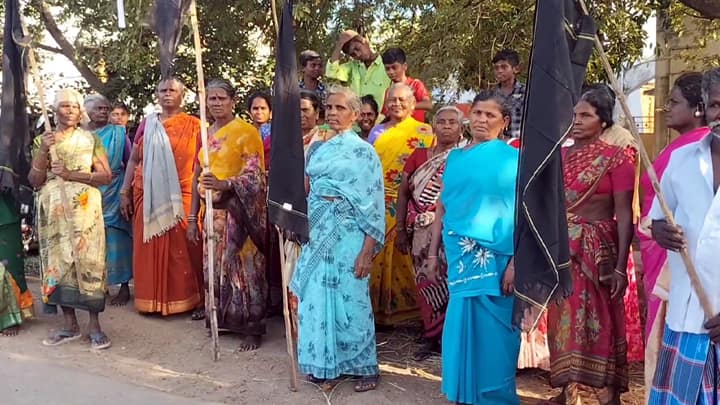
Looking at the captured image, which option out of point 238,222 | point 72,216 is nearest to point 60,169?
point 72,216

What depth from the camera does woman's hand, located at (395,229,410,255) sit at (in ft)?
17.5

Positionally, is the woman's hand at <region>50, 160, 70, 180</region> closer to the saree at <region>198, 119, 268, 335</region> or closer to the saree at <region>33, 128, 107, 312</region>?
the saree at <region>33, 128, 107, 312</region>

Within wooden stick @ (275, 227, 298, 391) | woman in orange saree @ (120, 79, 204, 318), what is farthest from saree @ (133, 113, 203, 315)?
wooden stick @ (275, 227, 298, 391)

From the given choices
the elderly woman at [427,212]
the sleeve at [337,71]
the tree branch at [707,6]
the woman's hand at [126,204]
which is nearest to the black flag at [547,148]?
the elderly woman at [427,212]

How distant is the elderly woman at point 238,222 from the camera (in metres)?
5.52

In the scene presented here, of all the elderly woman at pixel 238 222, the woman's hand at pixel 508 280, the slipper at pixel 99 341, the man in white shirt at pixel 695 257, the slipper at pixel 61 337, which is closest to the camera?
the man in white shirt at pixel 695 257

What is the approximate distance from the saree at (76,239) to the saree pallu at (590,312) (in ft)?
11.8

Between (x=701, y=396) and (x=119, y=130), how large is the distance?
581 centimetres

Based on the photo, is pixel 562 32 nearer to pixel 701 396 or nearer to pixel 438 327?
pixel 701 396

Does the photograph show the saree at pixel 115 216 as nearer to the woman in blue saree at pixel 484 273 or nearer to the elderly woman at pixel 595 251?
the woman in blue saree at pixel 484 273

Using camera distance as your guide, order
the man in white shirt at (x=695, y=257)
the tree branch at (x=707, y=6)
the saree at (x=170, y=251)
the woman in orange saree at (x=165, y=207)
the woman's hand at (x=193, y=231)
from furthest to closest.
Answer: the saree at (x=170, y=251)
the woman in orange saree at (x=165, y=207)
the woman's hand at (x=193, y=231)
the tree branch at (x=707, y=6)
the man in white shirt at (x=695, y=257)

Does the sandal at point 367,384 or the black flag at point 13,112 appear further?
the black flag at point 13,112

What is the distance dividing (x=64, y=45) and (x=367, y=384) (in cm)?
723

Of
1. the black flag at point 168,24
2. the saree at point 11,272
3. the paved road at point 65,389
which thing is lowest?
the paved road at point 65,389
